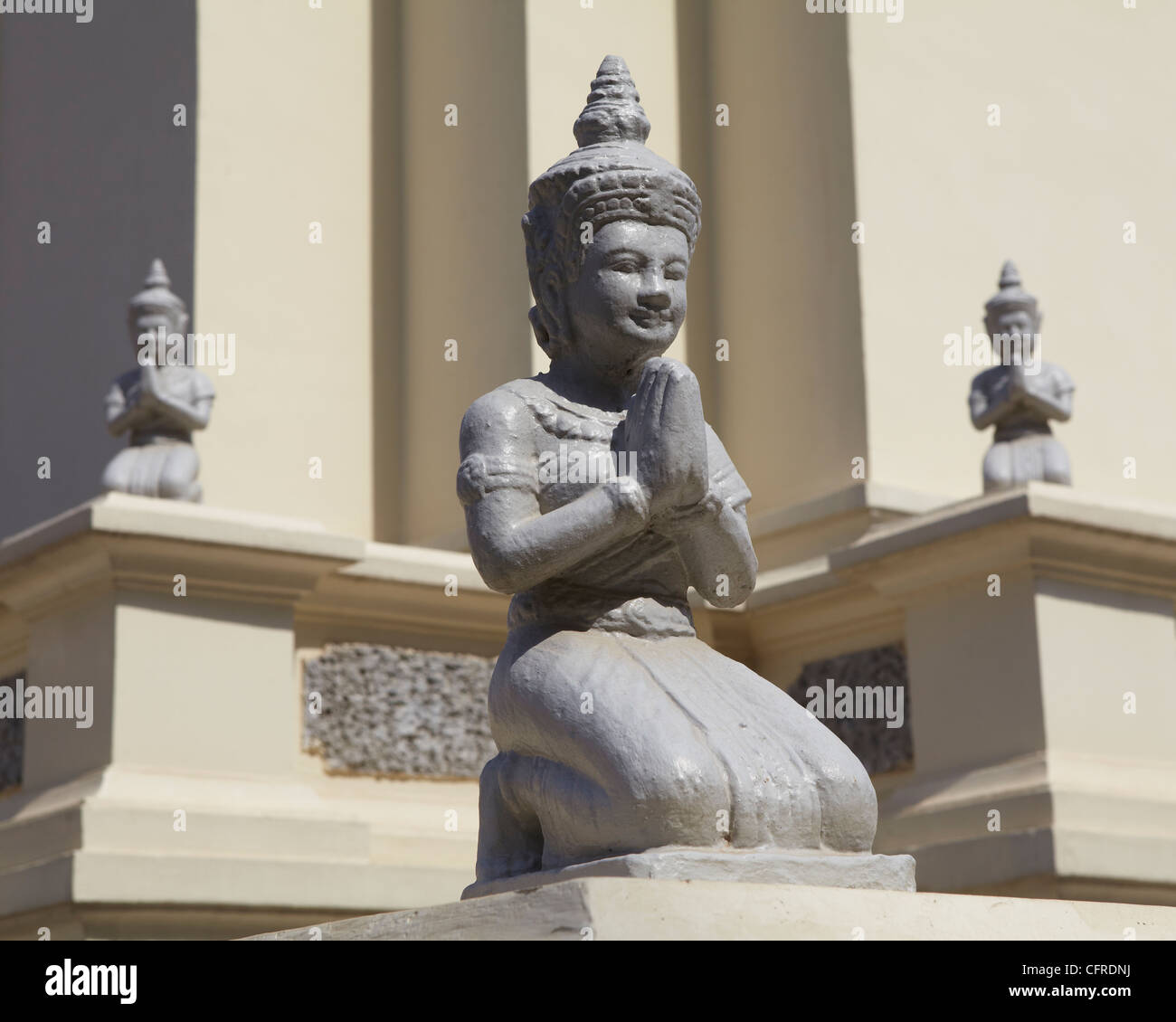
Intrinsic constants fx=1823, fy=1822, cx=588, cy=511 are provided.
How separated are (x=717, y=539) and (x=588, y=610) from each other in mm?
370

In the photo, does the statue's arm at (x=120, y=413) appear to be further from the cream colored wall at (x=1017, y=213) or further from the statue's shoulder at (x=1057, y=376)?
the statue's shoulder at (x=1057, y=376)

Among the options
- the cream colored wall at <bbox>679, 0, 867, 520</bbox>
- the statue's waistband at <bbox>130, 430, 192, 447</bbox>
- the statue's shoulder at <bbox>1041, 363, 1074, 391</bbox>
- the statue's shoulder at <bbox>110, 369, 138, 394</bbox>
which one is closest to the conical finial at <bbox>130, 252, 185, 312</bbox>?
the statue's shoulder at <bbox>110, 369, 138, 394</bbox>

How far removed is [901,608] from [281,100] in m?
4.61

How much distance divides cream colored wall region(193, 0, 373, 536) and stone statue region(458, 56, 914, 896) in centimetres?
515

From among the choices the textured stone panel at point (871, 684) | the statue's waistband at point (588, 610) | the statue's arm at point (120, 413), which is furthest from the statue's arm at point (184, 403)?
the statue's waistband at point (588, 610)

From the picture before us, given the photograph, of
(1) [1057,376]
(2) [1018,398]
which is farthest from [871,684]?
(1) [1057,376]

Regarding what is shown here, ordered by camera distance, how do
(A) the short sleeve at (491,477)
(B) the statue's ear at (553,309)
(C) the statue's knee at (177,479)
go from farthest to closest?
(C) the statue's knee at (177,479), (B) the statue's ear at (553,309), (A) the short sleeve at (491,477)

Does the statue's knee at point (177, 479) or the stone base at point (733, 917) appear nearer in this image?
the stone base at point (733, 917)

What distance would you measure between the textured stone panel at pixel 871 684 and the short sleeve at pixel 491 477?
403 centimetres

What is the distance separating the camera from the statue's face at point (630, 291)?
4.60 meters

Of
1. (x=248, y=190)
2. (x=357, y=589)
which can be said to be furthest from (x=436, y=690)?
(x=248, y=190)

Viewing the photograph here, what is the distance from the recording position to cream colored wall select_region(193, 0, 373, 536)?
31.9 feet

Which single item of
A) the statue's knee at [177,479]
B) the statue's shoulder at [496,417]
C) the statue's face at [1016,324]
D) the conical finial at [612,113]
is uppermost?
the statue's face at [1016,324]

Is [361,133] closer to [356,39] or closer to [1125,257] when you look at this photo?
[356,39]
